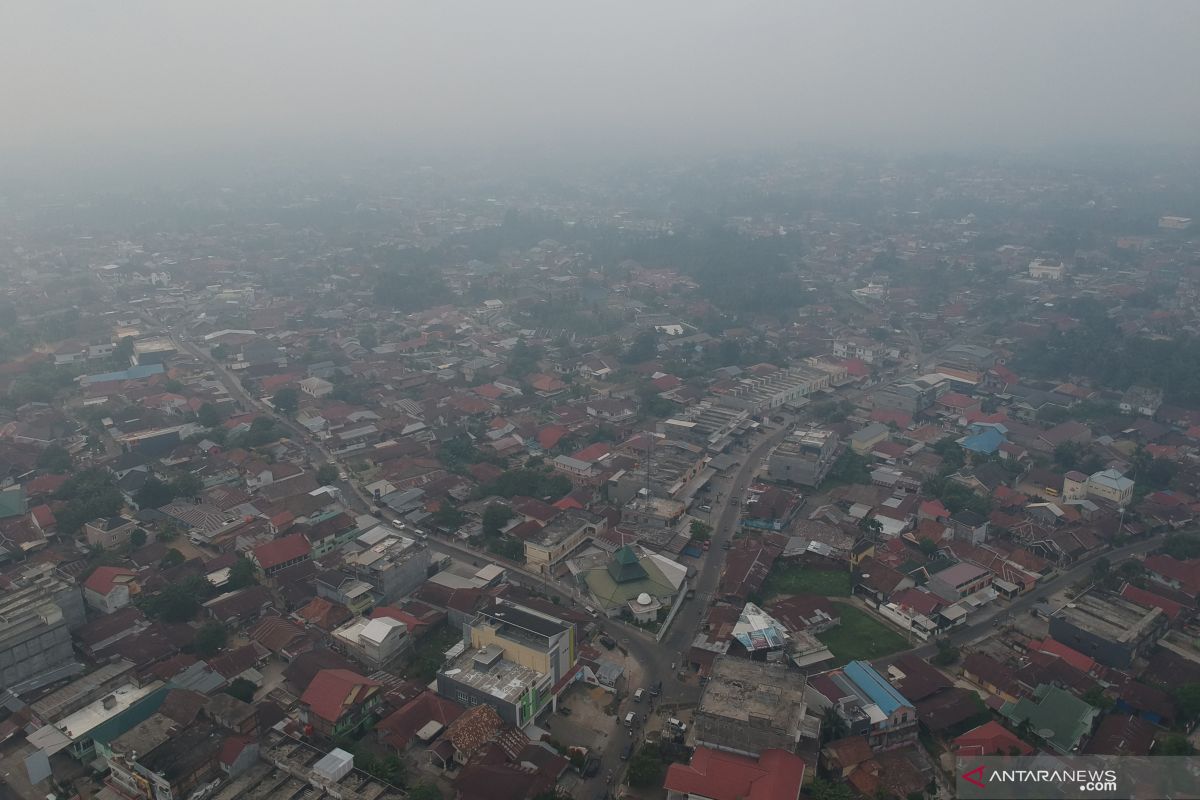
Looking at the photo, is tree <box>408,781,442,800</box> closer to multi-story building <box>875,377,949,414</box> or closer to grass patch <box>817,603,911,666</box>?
grass patch <box>817,603,911,666</box>

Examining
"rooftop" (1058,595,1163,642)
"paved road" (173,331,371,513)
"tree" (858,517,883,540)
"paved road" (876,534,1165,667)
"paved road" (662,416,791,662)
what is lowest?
"paved road" (173,331,371,513)

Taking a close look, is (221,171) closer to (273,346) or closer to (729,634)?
(273,346)

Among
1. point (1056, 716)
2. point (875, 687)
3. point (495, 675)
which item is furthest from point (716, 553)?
point (1056, 716)

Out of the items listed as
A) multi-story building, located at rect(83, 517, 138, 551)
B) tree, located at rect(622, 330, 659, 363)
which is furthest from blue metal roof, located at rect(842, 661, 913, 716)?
tree, located at rect(622, 330, 659, 363)

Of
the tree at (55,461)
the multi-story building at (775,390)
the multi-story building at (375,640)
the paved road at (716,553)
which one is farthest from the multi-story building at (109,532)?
the multi-story building at (775,390)

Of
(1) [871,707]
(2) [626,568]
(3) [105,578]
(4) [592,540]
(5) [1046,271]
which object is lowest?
(4) [592,540]

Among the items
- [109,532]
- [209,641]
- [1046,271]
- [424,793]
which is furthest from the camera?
[1046,271]

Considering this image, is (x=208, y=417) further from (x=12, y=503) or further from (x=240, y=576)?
(x=240, y=576)
